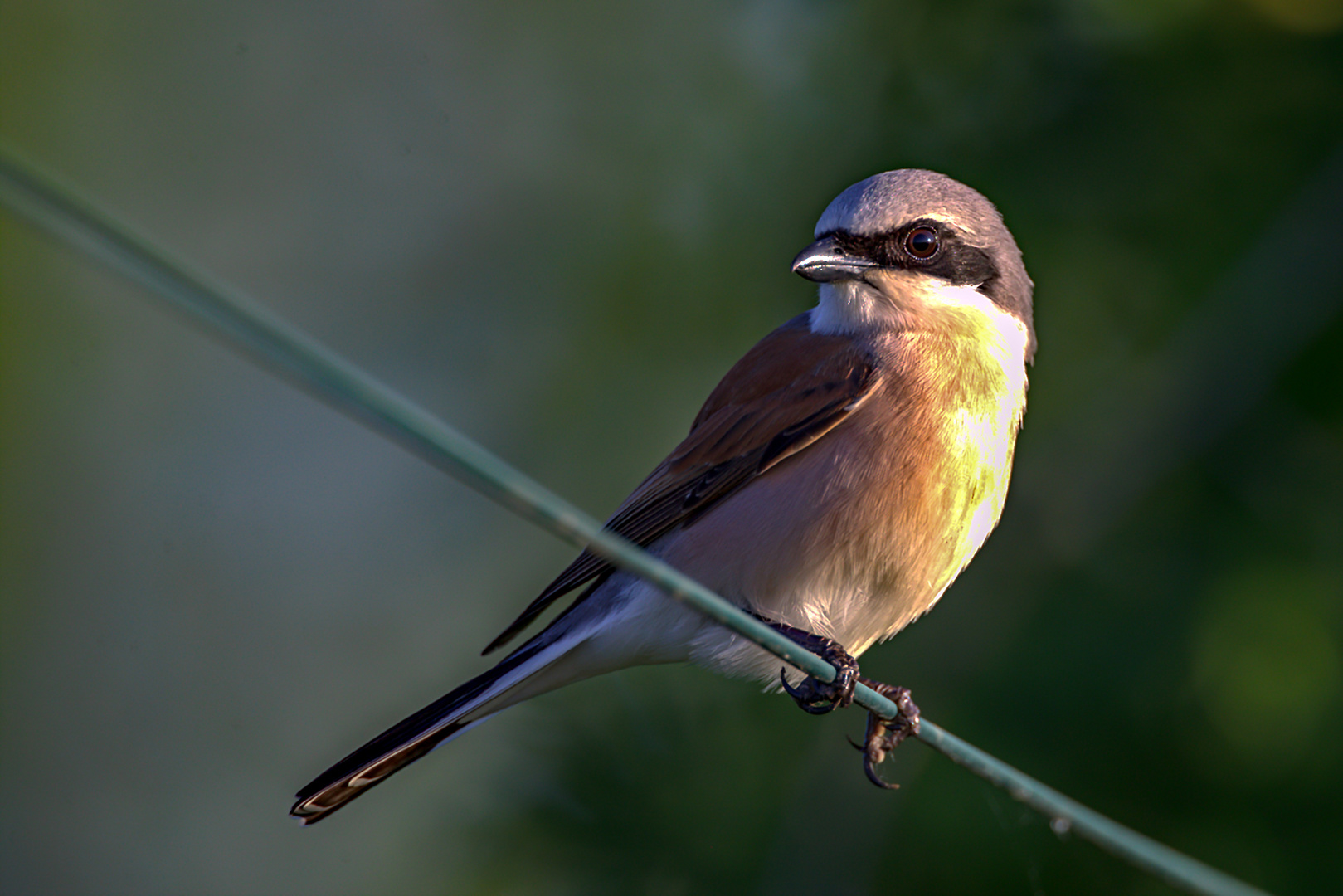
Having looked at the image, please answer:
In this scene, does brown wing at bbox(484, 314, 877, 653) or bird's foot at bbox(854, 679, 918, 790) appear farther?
brown wing at bbox(484, 314, 877, 653)

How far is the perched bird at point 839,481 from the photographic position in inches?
107

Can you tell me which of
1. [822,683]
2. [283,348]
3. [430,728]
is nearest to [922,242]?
[822,683]

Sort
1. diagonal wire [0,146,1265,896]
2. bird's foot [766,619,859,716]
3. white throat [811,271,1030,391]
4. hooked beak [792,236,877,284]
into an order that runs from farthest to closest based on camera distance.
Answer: white throat [811,271,1030,391], hooked beak [792,236,877,284], bird's foot [766,619,859,716], diagonal wire [0,146,1265,896]

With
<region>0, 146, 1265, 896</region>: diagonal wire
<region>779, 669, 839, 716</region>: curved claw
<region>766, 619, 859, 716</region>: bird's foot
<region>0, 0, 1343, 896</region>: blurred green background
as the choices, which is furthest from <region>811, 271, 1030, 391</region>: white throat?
<region>0, 146, 1265, 896</region>: diagonal wire

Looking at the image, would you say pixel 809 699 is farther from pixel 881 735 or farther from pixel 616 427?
pixel 616 427

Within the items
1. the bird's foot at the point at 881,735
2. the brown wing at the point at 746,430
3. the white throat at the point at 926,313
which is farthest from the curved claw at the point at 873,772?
the white throat at the point at 926,313

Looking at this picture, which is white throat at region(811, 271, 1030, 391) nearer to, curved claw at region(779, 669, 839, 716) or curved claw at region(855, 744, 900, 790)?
curved claw at region(779, 669, 839, 716)

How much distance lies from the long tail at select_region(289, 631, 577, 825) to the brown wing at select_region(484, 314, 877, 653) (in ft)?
0.30

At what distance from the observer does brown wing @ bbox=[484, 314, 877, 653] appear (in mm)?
2861

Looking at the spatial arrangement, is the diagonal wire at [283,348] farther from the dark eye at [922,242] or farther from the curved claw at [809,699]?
the dark eye at [922,242]

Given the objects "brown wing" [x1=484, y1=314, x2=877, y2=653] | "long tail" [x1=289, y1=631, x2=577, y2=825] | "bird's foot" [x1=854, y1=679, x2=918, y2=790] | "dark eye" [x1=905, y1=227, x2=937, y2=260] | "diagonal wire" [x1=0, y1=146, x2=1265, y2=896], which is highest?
"dark eye" [x1=905, y1=227, x2=937, y2=260]

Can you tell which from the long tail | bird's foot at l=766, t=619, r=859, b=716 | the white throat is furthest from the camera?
the white throat

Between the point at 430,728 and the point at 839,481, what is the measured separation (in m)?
1.10

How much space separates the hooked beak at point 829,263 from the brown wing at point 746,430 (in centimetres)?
18
